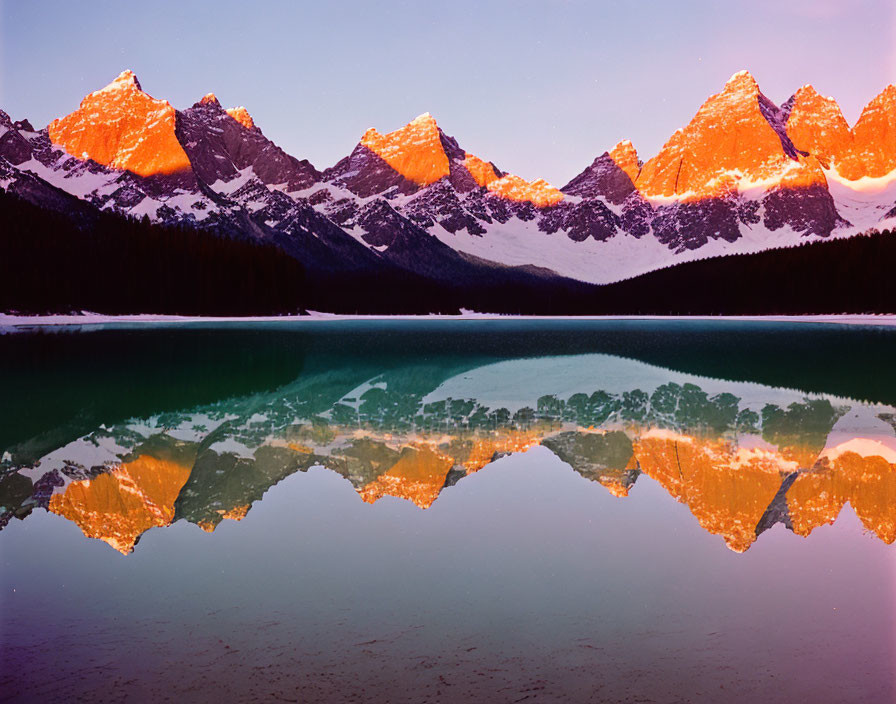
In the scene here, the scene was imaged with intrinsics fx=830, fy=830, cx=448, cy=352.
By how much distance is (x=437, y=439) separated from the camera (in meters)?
21.2

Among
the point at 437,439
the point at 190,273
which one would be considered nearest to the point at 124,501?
the point at 437,439

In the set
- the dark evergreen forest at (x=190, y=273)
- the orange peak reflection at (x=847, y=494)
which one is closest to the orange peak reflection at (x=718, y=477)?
the orange peak reflection at (x=847, y=494)

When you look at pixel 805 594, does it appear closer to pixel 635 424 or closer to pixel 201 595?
pixel 201 595

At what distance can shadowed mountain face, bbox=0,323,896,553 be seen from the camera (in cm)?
1429

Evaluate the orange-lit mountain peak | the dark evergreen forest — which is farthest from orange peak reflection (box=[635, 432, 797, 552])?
the dark evergreen forest

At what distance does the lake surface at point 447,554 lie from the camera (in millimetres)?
7605

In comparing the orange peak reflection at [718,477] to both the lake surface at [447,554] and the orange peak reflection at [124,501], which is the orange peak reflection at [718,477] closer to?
the lake surface at [447,554]

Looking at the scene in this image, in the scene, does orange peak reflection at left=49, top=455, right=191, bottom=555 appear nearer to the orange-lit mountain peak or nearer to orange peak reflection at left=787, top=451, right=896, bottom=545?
the orange-lit mountain peak

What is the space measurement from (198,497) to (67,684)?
A: 7.51m

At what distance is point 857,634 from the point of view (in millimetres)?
8508

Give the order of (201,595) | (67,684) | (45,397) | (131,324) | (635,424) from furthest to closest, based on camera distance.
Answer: (131,324)
(45,397)
(635,424)
(201,595)
(67,684)

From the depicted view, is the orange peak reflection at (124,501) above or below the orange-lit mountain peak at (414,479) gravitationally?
below

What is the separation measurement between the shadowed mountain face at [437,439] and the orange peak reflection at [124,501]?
0.05 m

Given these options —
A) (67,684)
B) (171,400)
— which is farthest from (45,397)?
(67,684)
